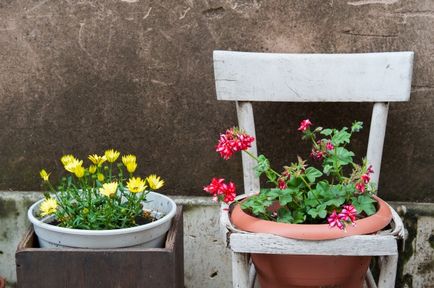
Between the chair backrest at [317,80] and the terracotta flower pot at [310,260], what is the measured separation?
364 mm

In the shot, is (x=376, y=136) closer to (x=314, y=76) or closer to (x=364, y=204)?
(x=314, y=76)

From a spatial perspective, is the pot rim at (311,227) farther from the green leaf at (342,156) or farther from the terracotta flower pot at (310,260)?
the green leaf at (342,156)

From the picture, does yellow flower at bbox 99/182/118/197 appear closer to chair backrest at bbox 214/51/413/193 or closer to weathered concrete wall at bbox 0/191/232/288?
chair backrest at bbox 214/51/413/193

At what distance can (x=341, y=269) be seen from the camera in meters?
1.71

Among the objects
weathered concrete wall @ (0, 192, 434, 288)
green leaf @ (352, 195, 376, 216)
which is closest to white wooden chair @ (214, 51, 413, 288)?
green leaf @ (352, 195, 376, 216)

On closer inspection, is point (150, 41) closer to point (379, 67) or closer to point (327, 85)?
point (327, 85)

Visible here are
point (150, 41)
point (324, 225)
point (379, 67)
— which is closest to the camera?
point (324, 225)

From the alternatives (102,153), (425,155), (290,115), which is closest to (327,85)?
(290,115)

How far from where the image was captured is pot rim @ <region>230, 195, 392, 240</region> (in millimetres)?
1596

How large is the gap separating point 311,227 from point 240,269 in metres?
0.24

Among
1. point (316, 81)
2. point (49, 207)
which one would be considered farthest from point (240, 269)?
point (316, 81)

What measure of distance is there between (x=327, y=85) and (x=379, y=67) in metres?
0.17

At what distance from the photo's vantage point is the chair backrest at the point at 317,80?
2.01 m

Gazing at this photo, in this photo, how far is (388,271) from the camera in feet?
5.83
